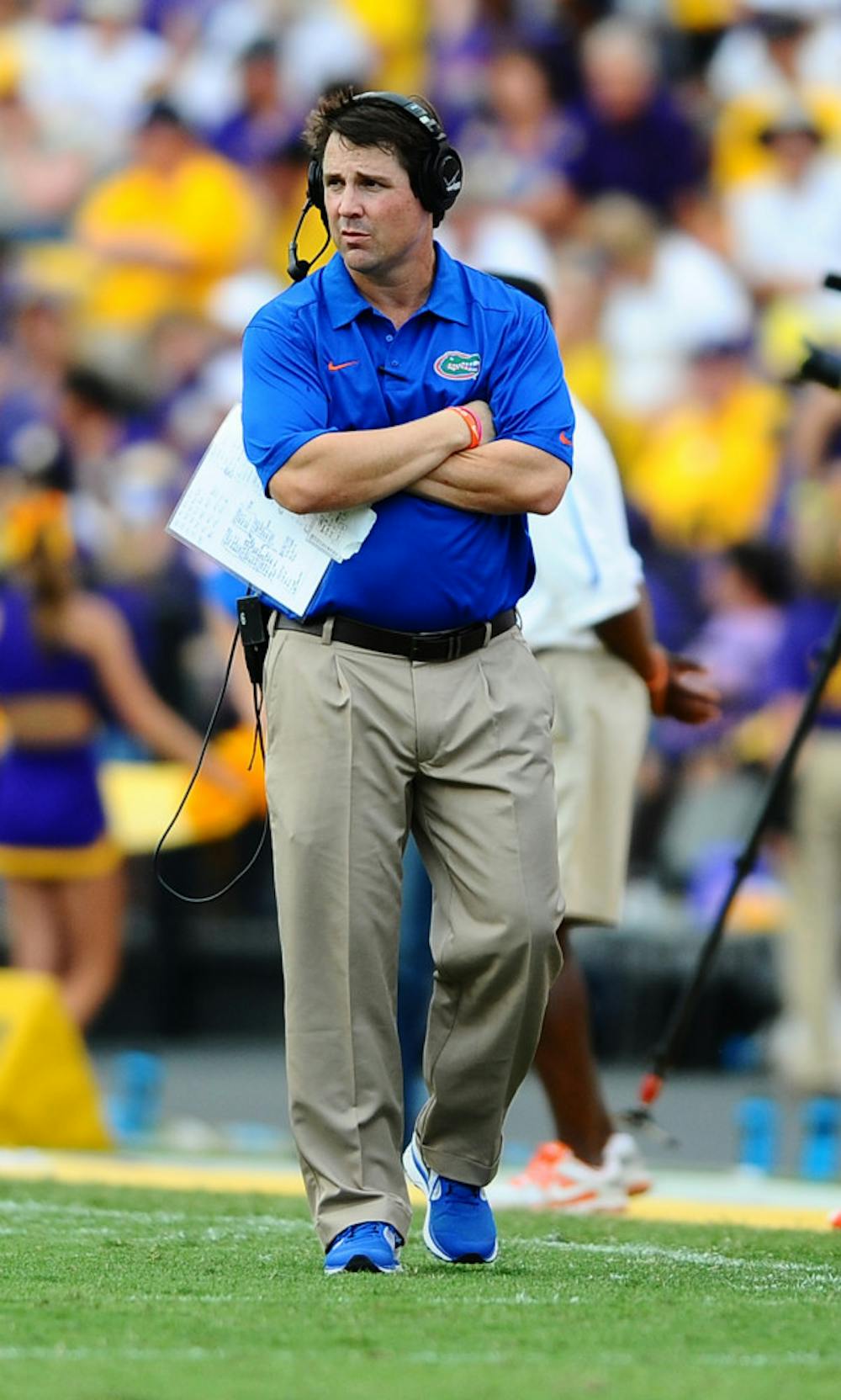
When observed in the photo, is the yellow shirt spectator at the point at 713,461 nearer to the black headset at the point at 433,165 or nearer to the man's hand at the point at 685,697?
the man's hand at the point at 685,697

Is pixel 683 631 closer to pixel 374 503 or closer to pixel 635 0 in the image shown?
pixel 635 0

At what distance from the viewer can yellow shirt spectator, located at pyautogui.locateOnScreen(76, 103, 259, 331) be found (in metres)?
16.4

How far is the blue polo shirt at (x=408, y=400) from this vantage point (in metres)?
4.73

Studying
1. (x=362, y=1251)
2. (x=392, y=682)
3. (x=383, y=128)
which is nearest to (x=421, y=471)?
(x=392, y=682)

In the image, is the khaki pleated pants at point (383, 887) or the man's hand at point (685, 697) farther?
the man's hand at point (685, 697)

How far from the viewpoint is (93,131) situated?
57.8ft

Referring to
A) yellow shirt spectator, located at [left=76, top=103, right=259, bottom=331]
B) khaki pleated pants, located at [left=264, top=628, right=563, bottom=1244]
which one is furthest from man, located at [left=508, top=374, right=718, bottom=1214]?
yellow shirt spectator, located at [left=76, top=103, right=259, bottom=331]

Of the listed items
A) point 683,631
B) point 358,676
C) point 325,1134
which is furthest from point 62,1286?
point 683,631

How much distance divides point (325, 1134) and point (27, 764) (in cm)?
598

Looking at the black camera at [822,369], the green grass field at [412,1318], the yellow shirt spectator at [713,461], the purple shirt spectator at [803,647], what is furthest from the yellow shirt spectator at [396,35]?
the green grass field at [412,1318]

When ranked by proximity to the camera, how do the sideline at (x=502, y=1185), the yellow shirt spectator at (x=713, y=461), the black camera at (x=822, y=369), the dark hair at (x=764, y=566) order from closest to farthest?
the black camera at (x=822, y=369)
the sideline at (x=502, y=1185)
the dark hair at (x=764, y=566)
the yellow shirt spectator at (x=713, y=461)

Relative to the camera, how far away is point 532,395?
4.86 metres

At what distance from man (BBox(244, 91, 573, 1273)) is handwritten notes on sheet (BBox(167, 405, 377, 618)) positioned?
4cm

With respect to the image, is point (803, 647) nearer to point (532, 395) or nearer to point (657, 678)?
point (657, 678)
